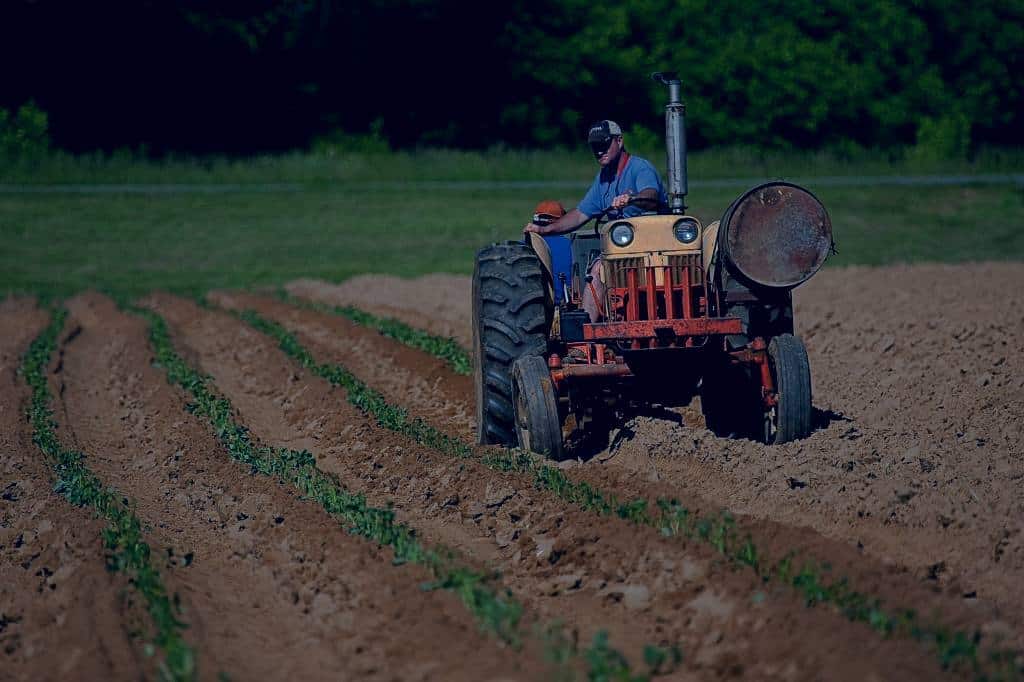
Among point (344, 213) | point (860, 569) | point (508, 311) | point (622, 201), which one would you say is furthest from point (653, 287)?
point (344, 213)

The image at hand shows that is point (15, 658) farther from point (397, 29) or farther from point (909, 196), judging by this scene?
point (397, 29)

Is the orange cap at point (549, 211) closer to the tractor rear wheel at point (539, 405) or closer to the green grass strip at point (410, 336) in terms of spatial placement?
the tractor rear wheel at point (539, 405)

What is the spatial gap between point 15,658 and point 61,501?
279 centimetres

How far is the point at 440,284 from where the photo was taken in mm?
23047

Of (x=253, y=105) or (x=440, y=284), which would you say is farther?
(x=253, y=105)

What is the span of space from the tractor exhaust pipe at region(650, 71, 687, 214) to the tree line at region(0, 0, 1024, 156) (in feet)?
97.2

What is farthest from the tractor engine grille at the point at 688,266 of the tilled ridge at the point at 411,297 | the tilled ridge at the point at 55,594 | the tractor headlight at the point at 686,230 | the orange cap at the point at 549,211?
the tilled ridge at the point at 411,297

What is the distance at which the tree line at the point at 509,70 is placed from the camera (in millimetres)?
37344

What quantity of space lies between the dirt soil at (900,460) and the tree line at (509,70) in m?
25.8

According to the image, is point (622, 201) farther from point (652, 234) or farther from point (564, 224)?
point (564, 224)

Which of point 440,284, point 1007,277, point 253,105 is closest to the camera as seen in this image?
point 1007,277

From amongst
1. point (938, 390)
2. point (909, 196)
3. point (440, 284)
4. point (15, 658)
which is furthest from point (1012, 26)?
point (15, 658)

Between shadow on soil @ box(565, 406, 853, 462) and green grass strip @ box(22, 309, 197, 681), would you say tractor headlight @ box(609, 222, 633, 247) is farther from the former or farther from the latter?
green grass strip @ box(22, 309, 197, 681)

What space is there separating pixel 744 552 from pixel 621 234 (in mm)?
2743
